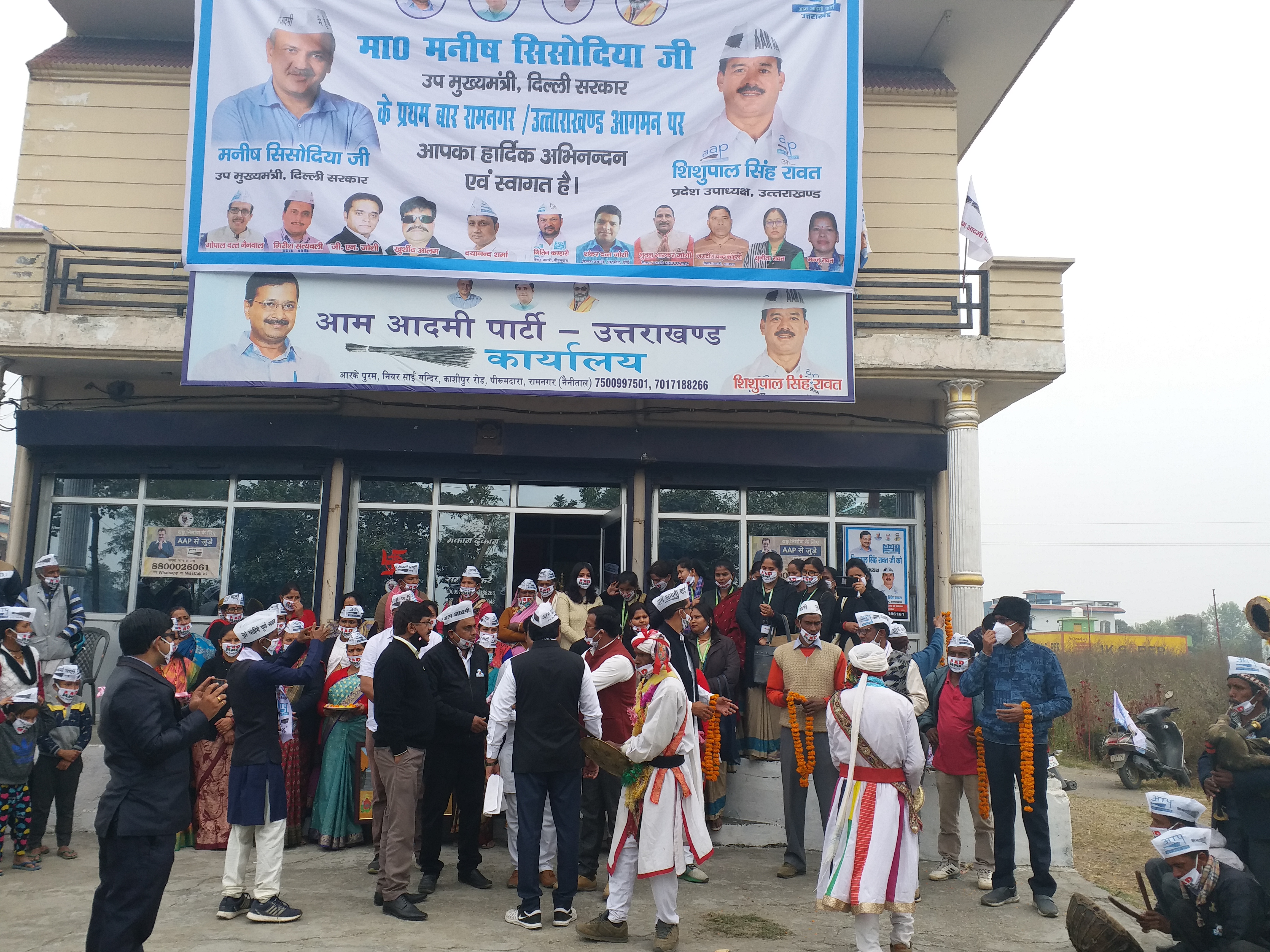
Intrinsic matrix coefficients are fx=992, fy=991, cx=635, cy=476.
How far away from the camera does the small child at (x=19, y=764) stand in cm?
731

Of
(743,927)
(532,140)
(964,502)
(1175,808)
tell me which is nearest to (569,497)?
(532,140)

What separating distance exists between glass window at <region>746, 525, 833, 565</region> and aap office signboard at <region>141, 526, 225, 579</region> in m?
6.59

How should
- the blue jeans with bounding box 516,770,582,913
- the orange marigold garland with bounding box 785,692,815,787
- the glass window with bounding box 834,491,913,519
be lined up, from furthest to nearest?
1. the glass window with bounding box 834,491,913,519
2. the orange marigold garland with bounding box 785,692,815,787
3. the blue jeans with bounding box 516,770,582,913

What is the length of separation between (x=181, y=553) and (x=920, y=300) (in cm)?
946

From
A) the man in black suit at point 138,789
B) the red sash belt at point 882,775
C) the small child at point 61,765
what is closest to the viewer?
the man in black suit at point 138,789

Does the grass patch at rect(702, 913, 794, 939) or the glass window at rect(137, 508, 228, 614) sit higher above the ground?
the glass window at rect(137, 508, 228, 614)

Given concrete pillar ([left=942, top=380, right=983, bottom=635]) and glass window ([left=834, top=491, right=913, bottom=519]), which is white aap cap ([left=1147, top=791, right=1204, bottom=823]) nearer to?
concrete pillar ([left=942, top=380, right=983, bottom=635])

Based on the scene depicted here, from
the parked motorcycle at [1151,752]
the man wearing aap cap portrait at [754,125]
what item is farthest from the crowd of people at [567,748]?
the parked motorcycle at [1151,752]

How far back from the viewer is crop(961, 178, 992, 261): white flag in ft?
40.2

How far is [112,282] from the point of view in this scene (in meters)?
11.8

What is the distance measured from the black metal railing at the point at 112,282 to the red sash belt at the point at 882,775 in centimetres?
903


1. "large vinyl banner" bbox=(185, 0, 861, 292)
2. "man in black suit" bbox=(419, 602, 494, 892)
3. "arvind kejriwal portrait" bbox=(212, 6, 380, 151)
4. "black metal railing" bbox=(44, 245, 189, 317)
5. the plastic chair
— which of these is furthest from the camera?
the plastic chair

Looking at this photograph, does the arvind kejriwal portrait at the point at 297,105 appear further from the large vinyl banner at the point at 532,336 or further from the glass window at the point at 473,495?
the glass window at the point at 473,495

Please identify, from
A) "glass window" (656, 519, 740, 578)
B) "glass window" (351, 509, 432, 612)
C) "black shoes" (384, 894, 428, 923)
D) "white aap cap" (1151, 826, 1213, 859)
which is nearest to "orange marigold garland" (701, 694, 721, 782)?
"black shoes" (384, 894, 428, 923)
